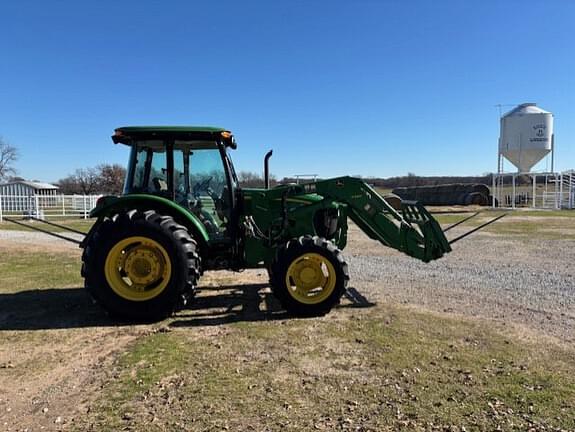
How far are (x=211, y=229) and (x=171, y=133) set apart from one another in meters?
1.41

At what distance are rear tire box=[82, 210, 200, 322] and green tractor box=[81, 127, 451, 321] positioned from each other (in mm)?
12

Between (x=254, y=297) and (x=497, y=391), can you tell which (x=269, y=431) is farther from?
(x=254, y=297)

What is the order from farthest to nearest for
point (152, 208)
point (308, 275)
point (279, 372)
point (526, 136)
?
point (526, 136) < point (152, 208) < point (308, 275) < point (279, 372)

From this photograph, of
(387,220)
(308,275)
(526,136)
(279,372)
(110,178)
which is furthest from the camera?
(110,178)

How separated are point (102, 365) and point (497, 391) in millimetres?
3503

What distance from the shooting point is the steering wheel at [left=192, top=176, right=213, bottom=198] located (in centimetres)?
643

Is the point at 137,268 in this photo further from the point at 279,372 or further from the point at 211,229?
the point at 279,372

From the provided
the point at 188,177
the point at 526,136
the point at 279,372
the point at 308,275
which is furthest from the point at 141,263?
the point at 526,136

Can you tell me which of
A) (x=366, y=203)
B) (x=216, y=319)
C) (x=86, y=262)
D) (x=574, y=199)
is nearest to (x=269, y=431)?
(x=216, y=319)

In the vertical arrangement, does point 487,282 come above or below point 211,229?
below

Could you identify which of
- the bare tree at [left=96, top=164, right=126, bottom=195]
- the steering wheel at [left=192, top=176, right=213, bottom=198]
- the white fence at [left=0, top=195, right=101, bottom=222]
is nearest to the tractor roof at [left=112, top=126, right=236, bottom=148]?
the steering wheel at [left=192, top=176, right=213, bottom=198]

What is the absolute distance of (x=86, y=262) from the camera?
5586mm

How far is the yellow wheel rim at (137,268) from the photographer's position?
18.4ft

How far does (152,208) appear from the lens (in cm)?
608
